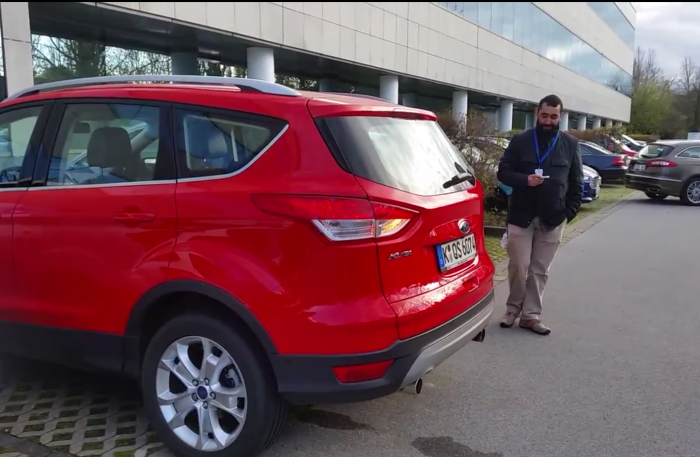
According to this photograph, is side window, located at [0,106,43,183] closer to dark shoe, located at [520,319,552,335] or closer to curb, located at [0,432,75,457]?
curb, located at [0,432,75,457]

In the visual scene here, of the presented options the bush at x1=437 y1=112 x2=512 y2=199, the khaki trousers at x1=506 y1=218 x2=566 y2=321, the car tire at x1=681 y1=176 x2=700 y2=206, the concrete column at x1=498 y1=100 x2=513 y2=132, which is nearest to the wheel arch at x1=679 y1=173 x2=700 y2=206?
the car tire at x1=681 y1=176 x2=700 y2=206

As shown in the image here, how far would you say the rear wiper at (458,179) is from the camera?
3.38 metres

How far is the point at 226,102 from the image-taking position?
3027 millimetres

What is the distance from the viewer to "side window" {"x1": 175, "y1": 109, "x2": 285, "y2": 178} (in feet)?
9.55

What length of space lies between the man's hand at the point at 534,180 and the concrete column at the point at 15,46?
927 centimetres

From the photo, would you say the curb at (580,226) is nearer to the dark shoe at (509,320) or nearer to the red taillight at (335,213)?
the dark shoe at (509,320)

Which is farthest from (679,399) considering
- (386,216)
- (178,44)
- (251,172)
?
(178,44)

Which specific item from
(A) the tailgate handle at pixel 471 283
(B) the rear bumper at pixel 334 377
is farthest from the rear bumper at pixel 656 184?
(B) the rear bumper at pixel 334 377

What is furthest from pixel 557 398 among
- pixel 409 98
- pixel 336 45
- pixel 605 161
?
pixel 409 98

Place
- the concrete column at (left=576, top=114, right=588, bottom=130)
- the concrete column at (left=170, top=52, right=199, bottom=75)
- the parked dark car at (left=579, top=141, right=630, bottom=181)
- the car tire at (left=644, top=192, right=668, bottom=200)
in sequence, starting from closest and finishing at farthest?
1. the car tire at (left=644, top=192, right=668, bottom=200)
2. the concrete column at (left=170, top=52, right=199, bottom=75)
3. the parked dark car at (left=579, top=141, right=630, bottom=181)
4. the concrete column at (left=576, top=114, right=588, bottom=130)

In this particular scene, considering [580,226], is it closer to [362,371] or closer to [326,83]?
[362,371]

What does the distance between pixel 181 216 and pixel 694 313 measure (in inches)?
203

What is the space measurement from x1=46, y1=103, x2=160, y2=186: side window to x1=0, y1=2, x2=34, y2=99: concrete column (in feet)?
27.0

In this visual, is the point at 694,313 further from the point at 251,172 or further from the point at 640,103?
the point at 640,103
